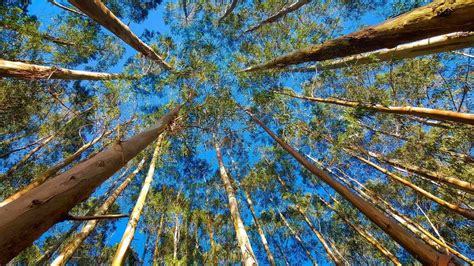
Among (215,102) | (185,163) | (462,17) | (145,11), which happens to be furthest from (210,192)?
(462,17)

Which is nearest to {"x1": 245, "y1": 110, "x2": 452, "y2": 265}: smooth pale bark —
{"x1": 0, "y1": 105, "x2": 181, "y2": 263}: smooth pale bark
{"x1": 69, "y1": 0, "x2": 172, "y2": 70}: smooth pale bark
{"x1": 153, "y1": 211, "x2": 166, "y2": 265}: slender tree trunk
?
{"x1": 0, "y1": 105, "x2": 181, "y2": 263}: smooth pale bark

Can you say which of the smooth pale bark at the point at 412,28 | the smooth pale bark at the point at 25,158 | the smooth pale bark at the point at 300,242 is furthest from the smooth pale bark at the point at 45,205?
the smooth pale bark at the point at 300,242

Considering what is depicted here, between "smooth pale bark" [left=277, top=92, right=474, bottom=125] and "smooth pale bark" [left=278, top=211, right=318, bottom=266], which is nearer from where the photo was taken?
"smooth pale bark" [left=277, top=92, right=474, bottom=125]

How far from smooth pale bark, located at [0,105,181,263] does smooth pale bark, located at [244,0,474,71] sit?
3.28 m

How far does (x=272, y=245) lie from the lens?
1340 cm

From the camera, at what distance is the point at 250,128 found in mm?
11430

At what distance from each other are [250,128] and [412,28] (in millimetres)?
8749

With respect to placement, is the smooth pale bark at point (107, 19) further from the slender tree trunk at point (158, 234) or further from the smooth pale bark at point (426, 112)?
the slender tree trunk at point (158, 234)

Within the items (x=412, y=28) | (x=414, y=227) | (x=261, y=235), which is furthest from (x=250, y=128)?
(x=412, y=28)

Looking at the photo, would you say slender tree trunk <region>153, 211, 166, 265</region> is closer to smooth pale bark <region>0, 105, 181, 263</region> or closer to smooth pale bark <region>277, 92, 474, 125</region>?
smooth pale bark <region>277, 92, 474, 125</region>

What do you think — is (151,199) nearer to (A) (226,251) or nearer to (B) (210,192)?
(B) (210,192)

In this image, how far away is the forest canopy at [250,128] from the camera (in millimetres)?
5145

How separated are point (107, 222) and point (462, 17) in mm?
12537

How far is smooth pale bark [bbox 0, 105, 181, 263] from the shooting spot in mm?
1494
